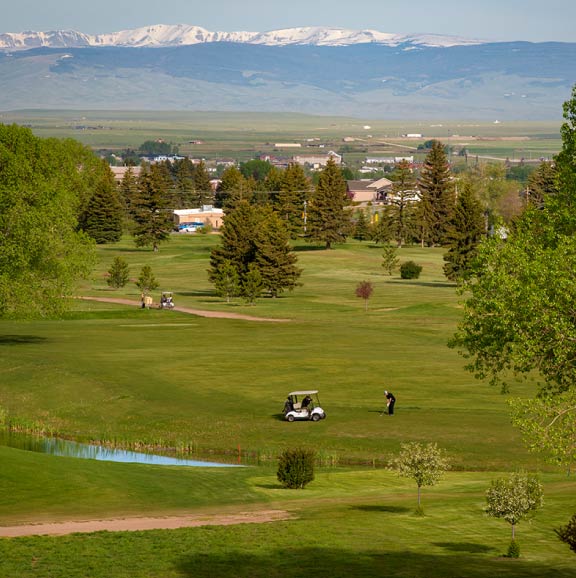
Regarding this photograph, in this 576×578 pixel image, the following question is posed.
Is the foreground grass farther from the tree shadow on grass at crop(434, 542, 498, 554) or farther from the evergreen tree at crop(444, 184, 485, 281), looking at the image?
the evergreen tree at crop(444, 184, 485, 281)

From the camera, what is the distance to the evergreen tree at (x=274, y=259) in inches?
4968

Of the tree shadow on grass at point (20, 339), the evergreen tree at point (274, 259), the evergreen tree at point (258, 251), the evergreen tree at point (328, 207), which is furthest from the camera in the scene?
the evergreen tree at point (328, 207)

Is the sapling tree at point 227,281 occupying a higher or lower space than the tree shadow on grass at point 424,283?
higher

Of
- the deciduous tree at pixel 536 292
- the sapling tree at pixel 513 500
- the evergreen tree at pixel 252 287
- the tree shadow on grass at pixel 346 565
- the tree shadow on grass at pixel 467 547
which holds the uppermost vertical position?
the deciduous tree at pixel 536 292

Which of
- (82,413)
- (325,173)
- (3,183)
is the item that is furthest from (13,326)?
(325,173)

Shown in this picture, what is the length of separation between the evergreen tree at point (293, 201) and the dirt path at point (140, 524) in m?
150

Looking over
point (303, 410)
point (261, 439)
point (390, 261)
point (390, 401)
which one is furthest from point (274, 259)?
point (261, 439)

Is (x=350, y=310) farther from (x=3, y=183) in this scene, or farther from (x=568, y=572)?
(x=568, y=572)

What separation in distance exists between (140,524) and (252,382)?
101 ft

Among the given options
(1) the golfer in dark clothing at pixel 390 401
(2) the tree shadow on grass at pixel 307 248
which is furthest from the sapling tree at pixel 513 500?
(2) the tree shadow on grass at pixel 307 248

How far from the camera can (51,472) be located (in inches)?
1802

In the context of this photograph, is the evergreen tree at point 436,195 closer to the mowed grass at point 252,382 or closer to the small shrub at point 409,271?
the small shrub at point 409,271

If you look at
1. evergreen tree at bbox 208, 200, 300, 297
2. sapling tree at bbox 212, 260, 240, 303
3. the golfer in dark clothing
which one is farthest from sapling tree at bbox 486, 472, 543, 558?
evergreen tree at bbox 208, 200, 300, 297

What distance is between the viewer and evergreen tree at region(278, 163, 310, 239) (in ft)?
624
